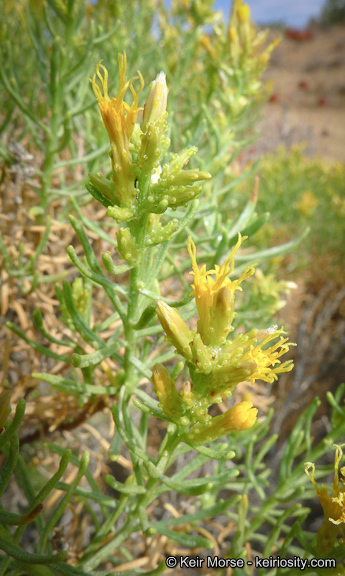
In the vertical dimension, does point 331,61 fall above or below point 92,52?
above

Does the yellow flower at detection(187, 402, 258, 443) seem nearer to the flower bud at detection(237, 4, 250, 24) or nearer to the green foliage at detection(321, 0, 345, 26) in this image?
the flower bud at detection(237, 4, 250, 24)

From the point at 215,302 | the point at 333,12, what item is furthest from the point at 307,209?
the point at 333,12

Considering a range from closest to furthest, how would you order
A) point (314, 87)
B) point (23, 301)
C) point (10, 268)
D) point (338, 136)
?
point (10, 268)
point (23, 301)
point (338, 136)
point (314, 87)

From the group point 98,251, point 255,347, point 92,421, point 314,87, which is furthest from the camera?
point 314,87

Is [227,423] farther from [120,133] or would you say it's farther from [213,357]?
[120,133]

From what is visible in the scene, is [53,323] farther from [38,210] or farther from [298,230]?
[298,230]

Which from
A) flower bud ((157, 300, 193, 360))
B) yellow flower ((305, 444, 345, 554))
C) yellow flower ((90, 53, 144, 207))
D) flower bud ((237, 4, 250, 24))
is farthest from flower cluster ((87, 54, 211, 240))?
flower bud ((237, 4, 250, 24))

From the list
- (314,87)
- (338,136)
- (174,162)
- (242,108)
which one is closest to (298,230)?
(242,108)
